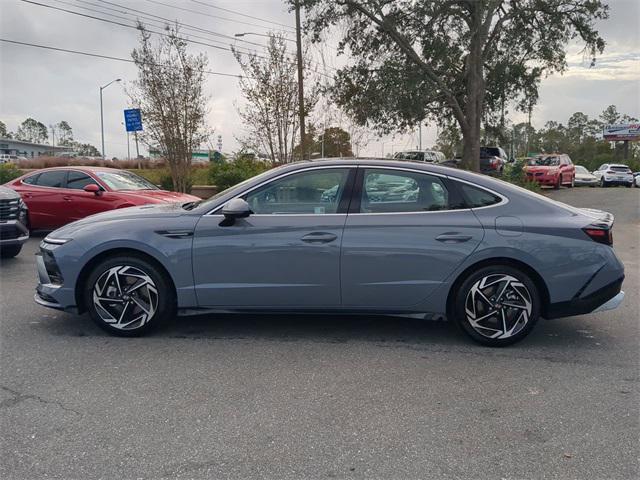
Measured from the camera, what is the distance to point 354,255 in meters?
4.28

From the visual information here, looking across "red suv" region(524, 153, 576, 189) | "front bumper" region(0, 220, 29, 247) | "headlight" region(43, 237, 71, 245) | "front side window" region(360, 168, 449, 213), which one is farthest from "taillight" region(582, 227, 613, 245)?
"red suv" region(524, 153, 576, 189)

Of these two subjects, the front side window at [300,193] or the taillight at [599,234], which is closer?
the taillight at [599,234]

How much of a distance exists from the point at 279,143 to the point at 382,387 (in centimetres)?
1395

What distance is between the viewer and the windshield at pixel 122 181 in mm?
10000

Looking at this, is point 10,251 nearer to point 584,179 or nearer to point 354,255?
point 354,255

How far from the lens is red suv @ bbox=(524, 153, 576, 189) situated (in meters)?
25.8

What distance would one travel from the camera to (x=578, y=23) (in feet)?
73.1

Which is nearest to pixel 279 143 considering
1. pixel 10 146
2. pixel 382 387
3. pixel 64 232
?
pixel 64 232

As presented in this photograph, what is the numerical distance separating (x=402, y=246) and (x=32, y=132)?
423 feet

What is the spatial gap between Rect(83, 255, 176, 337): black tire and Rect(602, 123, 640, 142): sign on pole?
2603 inches

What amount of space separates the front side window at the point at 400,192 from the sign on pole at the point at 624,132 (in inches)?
2549

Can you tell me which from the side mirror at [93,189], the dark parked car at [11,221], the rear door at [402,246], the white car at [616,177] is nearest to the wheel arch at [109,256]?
the rear door at [402,246]

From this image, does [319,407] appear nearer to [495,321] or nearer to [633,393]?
[495,321]

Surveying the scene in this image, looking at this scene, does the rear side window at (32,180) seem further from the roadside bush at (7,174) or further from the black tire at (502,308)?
the roadside bush at (7,174)
